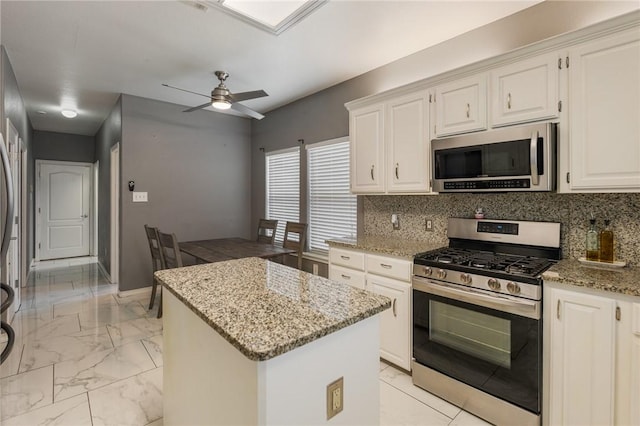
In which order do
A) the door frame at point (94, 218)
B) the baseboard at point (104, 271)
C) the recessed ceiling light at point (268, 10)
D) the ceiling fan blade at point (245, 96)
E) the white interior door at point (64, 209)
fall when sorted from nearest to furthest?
1. the recessed ceiling light at point (268, 10)
2. the ceiling fan blade at point (245, 96)
3. the baseboard at point (104, 271)
4. the white interior door at point (64, 209)
5. the door frame at point (94, 218)

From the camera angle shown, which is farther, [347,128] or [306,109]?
[306,109]

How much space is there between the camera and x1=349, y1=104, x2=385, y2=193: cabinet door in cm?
284

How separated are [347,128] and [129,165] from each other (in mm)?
2831

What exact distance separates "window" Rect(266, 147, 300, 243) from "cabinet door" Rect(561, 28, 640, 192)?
3.06 meters

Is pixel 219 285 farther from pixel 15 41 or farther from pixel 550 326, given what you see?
pixel 15 41

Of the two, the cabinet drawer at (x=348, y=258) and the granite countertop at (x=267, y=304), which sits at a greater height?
the granite countertop at (x=267, y=304)

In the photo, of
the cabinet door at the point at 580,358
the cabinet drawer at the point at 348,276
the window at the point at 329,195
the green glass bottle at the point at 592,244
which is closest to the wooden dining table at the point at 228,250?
the window at the point at 329,195

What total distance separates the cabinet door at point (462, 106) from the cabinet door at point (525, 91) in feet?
0.23

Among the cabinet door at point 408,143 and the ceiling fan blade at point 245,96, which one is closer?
the cabinet door at point 408,143

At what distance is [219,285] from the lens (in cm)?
140

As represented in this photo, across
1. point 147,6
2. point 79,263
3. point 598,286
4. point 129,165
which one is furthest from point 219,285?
point 79,263

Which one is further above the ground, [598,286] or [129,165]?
[129,165]

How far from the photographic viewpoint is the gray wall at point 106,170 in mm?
4562

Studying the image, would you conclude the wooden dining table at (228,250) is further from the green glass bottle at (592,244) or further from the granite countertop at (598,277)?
the green glass bottle at (592,244)
